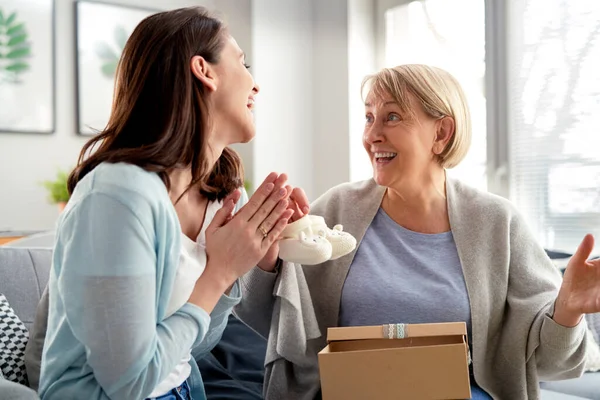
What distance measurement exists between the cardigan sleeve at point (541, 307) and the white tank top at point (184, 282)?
2.64ft

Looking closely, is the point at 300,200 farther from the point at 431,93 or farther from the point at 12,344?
the point at 12,344

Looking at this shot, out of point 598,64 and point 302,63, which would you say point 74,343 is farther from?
point 302,63

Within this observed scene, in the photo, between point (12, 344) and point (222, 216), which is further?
point (12, 344)

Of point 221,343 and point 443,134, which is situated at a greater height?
point 443,134

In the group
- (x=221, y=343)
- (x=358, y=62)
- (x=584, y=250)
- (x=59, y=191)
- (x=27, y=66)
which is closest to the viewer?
(x=584, y=250)

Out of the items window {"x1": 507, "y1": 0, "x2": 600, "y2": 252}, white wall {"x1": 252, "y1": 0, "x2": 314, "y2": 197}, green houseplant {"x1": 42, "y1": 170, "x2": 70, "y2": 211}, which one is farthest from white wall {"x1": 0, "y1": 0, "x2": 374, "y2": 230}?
green houseplant {"x1": 42, "y1": 170, "x2": 70, "y2": 211}

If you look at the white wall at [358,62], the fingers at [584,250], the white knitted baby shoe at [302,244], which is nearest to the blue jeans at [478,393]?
the fingers at [584,250]

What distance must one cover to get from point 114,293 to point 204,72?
18.7 inches

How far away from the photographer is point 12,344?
1735 millimetres

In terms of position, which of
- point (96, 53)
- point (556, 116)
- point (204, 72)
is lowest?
point (204, 72)

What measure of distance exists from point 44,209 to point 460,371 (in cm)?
340

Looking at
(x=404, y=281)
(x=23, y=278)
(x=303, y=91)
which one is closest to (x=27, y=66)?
(x=303, y=91)

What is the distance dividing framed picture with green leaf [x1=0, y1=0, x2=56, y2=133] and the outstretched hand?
3410mm

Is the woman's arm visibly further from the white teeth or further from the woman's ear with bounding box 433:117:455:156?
the woman's ear with bounding box 433:117:455:156
